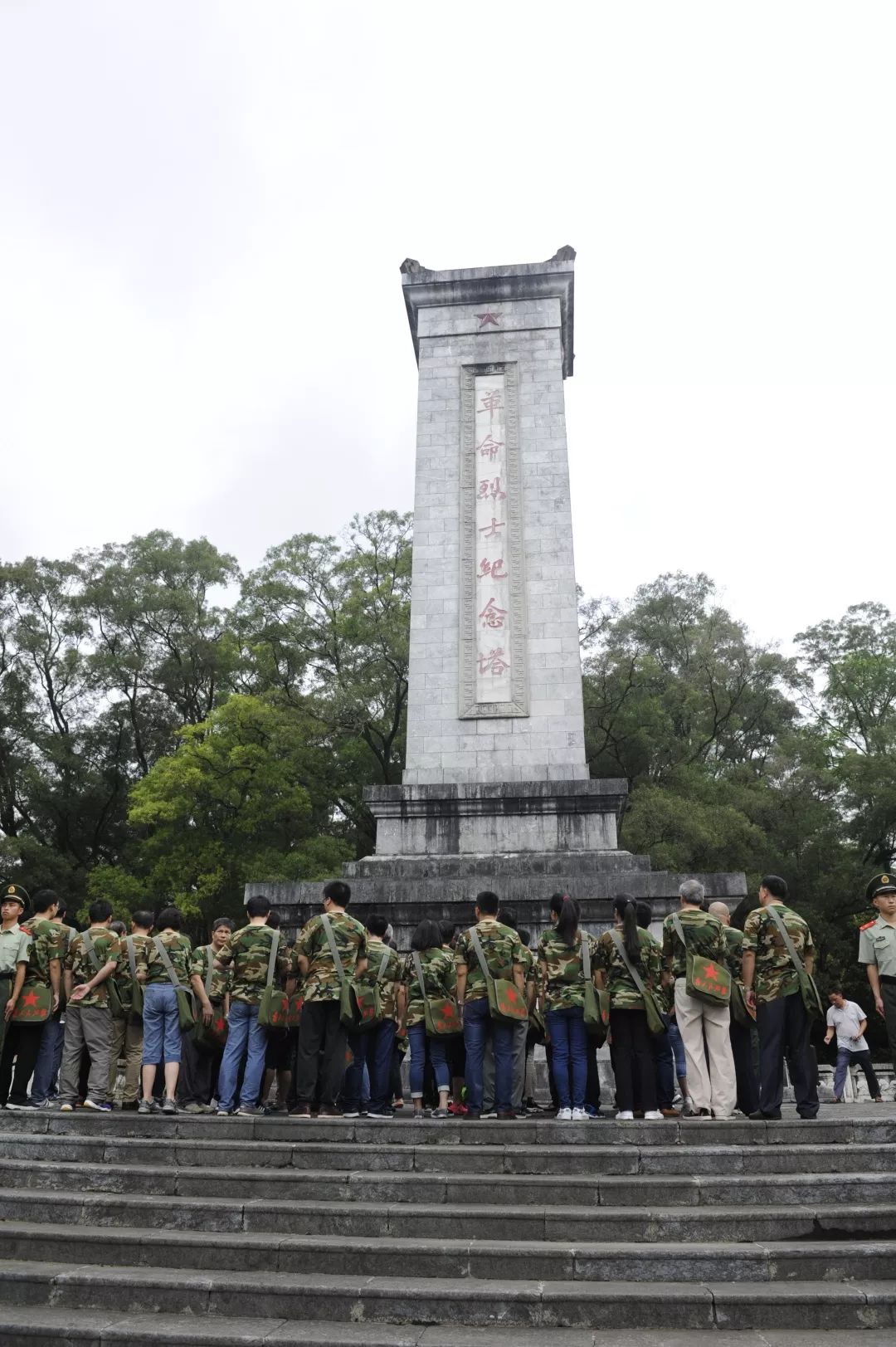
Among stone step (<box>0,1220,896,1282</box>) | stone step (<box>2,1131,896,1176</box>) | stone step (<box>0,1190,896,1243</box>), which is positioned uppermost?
stone step (<box>2,1131,896,1176</box>)

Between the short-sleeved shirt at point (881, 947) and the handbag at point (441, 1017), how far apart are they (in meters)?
2.57

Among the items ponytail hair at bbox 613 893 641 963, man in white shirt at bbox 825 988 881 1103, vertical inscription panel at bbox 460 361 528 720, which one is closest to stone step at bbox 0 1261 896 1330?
ponytail hair at bbox 613 893 641 963

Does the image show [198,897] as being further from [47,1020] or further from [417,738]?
[47,1020]

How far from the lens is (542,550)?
12.2 m

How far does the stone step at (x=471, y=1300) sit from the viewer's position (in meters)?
4.00

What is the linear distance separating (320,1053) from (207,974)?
995mm

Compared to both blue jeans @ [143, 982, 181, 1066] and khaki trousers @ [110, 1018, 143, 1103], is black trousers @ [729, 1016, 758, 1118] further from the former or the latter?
khaki trousers @ [110, 1018, 143, 1103]

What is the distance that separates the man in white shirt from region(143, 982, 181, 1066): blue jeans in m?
6.08

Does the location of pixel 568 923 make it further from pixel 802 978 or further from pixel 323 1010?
pixel 323 1010

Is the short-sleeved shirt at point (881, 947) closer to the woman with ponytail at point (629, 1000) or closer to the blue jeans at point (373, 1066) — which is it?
the woman with ponytail at point (629, 1000)

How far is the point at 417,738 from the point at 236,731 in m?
10.8

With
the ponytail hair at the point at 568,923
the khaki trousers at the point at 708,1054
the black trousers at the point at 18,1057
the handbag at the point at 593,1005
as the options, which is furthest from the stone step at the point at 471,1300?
the black trousers at the point at 18,1057

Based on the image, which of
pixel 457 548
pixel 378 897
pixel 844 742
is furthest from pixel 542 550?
pixel 844 742

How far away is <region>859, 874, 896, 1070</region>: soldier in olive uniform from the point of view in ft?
21.1
